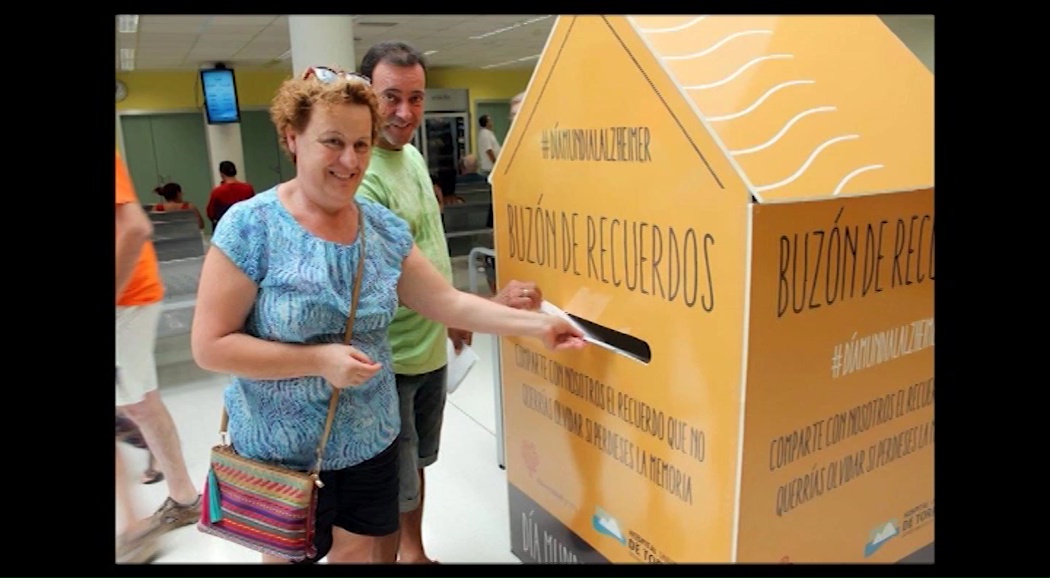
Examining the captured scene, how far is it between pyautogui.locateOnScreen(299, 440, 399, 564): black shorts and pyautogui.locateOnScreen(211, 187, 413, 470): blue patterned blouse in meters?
0.03

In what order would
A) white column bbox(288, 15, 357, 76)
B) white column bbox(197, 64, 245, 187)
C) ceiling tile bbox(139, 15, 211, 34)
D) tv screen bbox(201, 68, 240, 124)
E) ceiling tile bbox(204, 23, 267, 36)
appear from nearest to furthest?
white column bbox(288, 15, 357, 76) → ceiling tile bbox(139, 15, 211, 34) → ceiling tile bbox(204, 23, 267, 36) → tv screen bbox(201, 68, 240, 124) → white column bbox(197, 64, 245, 187)

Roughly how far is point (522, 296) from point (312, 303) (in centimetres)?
31

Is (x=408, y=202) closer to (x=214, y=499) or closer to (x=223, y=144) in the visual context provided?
(x=214, y=499)

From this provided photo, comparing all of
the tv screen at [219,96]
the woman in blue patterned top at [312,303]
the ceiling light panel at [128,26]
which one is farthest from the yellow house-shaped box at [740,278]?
the tv screen at [219,96]

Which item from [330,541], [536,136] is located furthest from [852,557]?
[330,541]

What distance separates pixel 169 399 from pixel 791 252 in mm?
3206

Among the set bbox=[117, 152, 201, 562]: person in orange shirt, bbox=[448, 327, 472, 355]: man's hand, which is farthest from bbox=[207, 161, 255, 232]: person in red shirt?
bbox=[448, 327, 472, 355]: man's hand

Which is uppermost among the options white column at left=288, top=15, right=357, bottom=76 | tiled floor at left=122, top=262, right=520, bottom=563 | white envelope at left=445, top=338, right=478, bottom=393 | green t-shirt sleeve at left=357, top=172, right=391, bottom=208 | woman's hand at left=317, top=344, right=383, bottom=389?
white column at left=288, top=15, right=357, bottom=76

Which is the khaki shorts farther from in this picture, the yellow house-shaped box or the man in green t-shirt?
the yellow house-shaped box

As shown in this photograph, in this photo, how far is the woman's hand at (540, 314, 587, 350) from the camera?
1.00 meters

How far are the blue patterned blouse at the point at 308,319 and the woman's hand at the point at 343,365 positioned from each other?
42 millimetres

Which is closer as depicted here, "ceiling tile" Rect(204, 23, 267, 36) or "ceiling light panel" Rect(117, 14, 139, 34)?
"ceiling light panel" Rect(117, 14, 139, 34)

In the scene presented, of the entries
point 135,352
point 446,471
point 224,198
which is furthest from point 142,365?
point 224,198

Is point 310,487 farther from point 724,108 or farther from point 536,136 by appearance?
point 724,108
